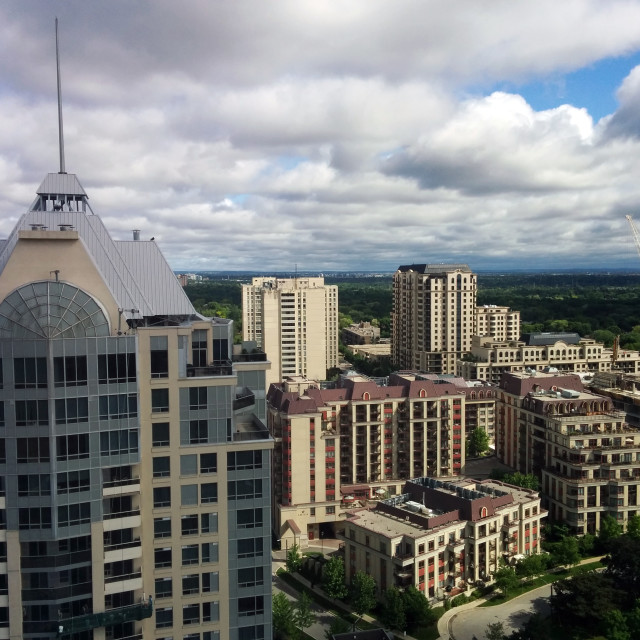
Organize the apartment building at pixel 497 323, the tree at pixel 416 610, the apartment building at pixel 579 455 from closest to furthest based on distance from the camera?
1. the tree at pixel 416 610
2. the apartment building at pixel 579 455
3. the apartment building at pixel 497 323

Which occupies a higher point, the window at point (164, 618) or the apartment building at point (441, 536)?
the window at point (164, 618)

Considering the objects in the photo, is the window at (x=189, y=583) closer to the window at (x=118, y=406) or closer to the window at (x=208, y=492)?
the window at (x=208, y=492)

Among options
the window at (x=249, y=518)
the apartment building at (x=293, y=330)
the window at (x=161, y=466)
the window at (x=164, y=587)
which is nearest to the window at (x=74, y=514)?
the window at (x=161, y=466)

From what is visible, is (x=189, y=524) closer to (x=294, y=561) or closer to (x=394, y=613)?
(x=394, y=613)

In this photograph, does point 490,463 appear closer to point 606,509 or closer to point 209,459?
point 606,509

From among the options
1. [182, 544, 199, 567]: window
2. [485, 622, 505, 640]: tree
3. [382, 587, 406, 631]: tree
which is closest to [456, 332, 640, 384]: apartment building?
[382, 587, 406, 631]: tree

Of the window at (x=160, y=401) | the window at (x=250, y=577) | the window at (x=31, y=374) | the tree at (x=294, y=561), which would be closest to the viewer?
the window at (x=31, y=374)

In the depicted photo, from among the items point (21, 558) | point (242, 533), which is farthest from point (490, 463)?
point (21, 558)
